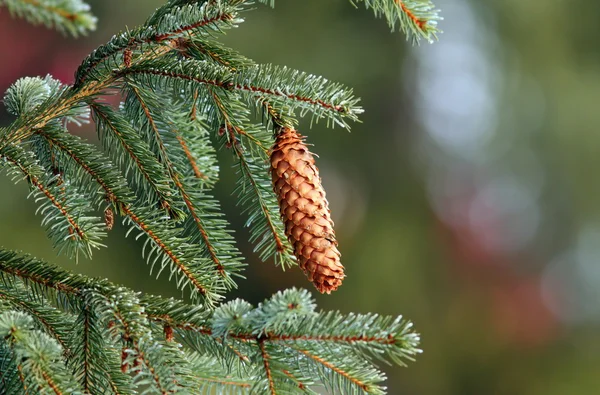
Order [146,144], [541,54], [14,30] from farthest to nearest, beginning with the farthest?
1. [541,54]
2. [14,30]
3. [146,144]

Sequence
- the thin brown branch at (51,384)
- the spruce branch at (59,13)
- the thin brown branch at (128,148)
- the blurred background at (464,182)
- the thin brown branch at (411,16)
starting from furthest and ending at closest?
1. the blurred background at (464,182)
2. the thin brown branch at (128,148)
3. the thin brown branch at (411,16)
4. the thin brown branch at (51,384)
5. the spruce branch at (59,13)

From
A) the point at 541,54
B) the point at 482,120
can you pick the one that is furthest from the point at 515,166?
the point at 541,54

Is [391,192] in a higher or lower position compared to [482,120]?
lower

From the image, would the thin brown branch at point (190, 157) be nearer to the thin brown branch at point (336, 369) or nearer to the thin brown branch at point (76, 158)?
the thin brown branch at point (76, 158)

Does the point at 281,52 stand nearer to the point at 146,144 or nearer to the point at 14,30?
the point at 14,30

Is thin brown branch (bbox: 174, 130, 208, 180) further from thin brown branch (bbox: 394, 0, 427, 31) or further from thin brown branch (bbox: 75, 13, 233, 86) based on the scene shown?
thin brown branch (bbox: 394, 0, 427, 31)

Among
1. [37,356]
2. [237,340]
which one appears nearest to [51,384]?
[37,356]

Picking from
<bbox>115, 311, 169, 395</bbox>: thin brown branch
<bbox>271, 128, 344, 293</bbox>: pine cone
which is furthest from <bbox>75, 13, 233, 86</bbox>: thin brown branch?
<bbox>115, 311, 169, 395</bbox>: thin brown branch

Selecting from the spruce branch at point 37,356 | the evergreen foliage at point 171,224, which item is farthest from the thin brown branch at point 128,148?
the spruce branch at point 37,356

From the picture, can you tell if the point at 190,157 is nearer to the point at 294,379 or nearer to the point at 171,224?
the point at 171,224
